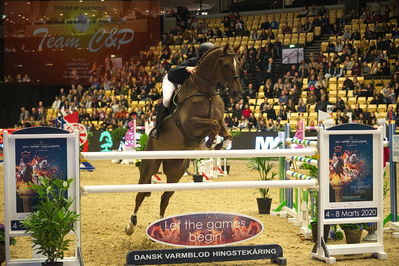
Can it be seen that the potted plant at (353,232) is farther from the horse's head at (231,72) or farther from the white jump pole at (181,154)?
the horse's head at (231,72)

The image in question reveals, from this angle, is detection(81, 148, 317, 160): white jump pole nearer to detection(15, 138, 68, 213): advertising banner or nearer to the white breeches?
detection(15, 138, 68, 213): advertising banner

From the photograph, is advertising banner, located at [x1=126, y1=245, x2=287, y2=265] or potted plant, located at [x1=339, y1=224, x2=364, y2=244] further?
potted plant, located at [x1=339, y1=224, x2=364, y2=244]

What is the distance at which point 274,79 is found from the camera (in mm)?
22766

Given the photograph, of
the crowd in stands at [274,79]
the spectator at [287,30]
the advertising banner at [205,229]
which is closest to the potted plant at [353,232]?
the advertising banner at [205,229]

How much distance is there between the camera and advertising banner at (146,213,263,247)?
16.5 feet

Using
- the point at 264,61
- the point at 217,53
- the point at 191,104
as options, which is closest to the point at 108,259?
the point at 191,104

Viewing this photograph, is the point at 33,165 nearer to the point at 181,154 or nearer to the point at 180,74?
the point at 181,154

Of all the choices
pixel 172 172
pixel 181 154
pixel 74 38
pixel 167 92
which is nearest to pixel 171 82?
pixel 167 92

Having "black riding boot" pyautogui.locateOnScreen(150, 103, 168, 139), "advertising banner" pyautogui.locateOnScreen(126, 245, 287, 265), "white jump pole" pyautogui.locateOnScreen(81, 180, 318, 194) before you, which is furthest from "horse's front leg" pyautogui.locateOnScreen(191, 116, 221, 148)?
"advertising banner" pyautogui.locateOnScreen(126, 245, 287, 265)

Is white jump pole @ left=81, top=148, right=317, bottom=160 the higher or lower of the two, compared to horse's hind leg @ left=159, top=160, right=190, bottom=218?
higher

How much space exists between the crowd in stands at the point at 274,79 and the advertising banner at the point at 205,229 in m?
12.0

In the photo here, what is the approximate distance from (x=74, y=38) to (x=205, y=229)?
2408 centimetres

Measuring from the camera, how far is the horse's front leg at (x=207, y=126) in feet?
21.7

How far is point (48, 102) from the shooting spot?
2883 centimetres
